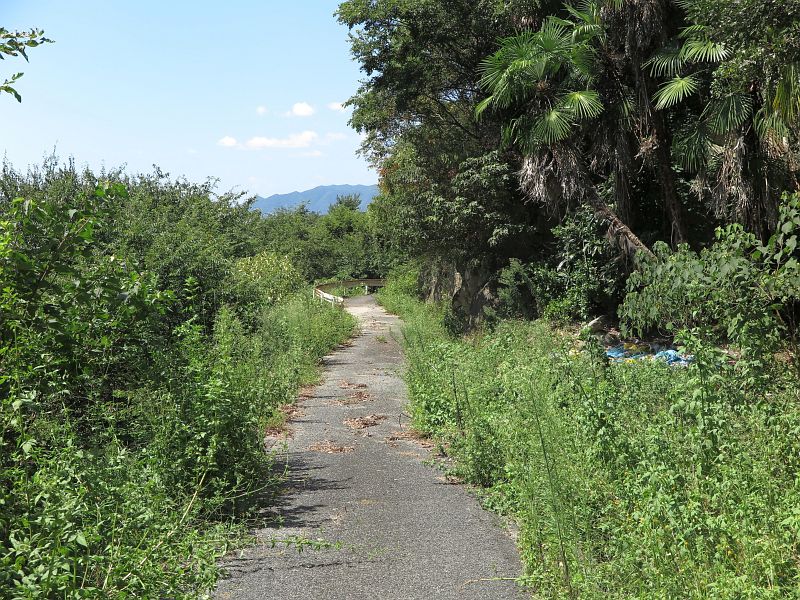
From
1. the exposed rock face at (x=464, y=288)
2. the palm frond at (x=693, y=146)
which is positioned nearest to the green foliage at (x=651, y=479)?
the palm frond at (x=693, y=146)

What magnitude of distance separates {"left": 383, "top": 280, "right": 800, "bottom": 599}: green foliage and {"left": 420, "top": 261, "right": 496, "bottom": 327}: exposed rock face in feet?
46.1

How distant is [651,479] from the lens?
13.6ft

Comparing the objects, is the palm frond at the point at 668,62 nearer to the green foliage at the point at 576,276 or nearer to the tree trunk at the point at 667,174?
the tree trunk at the point at 667,174

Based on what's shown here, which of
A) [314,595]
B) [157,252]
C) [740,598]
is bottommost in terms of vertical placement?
[314,595]

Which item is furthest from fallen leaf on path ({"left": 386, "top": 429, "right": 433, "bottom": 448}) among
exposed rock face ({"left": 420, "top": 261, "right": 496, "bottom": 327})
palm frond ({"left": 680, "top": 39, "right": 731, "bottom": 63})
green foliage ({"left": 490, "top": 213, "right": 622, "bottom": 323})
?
exposed rock face ({"left": 420, "top": 261, "right": 496, "bottom": 327})

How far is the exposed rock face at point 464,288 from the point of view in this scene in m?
21.9

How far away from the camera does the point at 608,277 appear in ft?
53.2

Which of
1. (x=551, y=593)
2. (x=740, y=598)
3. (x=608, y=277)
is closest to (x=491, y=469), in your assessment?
(x=551, y=593)

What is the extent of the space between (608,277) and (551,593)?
12.2 metres

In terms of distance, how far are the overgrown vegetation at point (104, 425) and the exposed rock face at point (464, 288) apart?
14.0 m

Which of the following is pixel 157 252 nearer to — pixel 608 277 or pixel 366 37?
pixel 608 277

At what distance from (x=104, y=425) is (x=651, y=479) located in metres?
4.28

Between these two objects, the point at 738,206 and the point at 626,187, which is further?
the point at 626,187

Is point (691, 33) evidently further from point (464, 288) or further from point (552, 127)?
point (464, 288)
